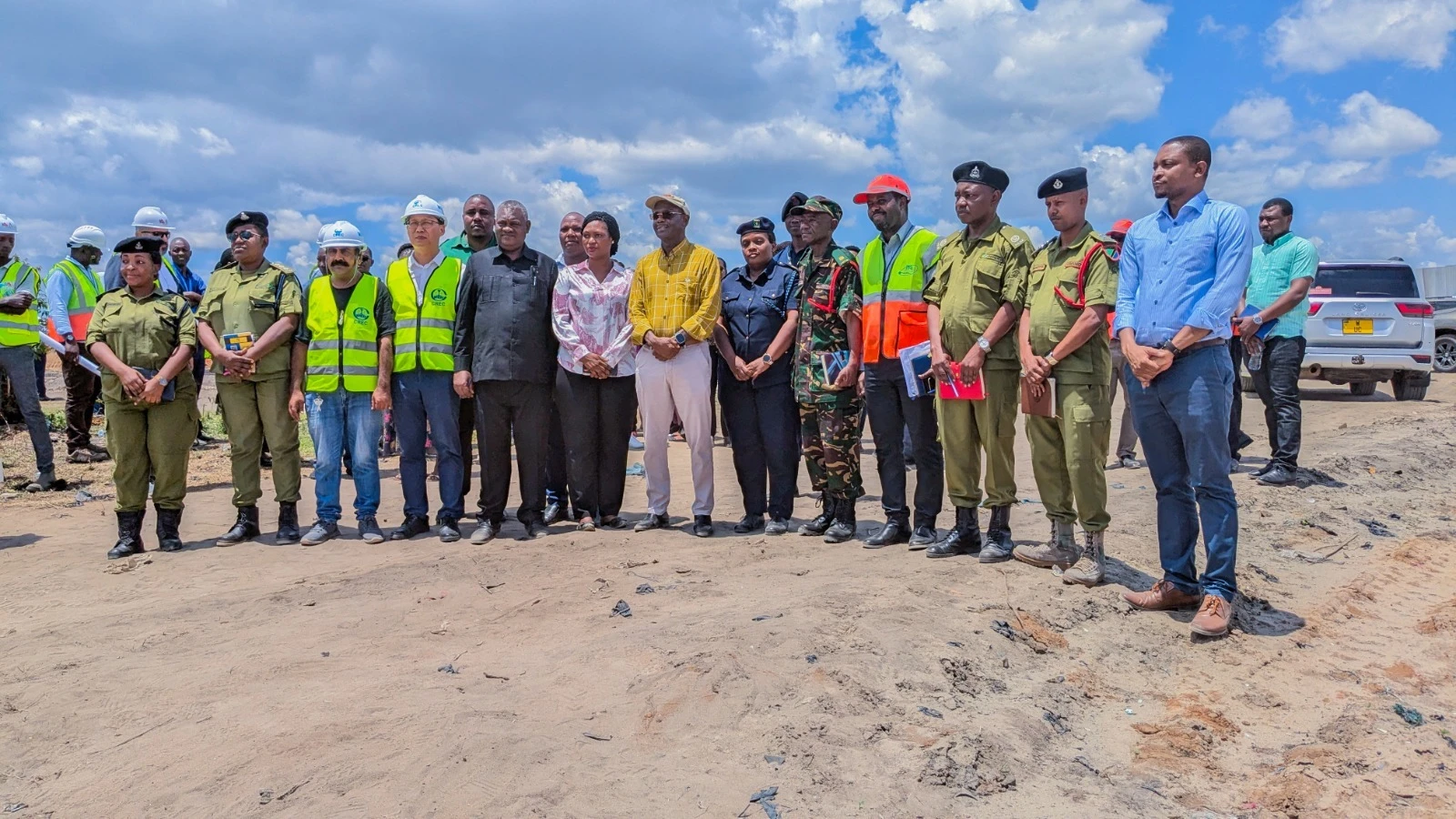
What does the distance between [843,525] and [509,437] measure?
2296 mm

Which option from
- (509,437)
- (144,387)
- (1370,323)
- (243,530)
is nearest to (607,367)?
(509,437)

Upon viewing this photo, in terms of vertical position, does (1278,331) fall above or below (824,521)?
above

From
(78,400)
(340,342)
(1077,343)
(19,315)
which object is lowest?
(78,400)

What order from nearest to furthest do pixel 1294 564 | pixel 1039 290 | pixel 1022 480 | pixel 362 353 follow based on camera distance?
pixel 1039 290, pixel 1294 564, pixel 362 353, pixel 1022 480

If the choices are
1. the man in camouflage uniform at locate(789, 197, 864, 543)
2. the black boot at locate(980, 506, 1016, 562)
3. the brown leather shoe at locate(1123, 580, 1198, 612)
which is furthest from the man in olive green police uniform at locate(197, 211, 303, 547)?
the brown leather shoe at locate(1123, 580, 1198, 612)

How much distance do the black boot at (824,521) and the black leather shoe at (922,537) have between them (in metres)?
0.65

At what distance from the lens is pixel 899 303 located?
5.72 m

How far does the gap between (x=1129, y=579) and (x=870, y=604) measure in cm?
167

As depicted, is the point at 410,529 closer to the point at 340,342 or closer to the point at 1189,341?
the point at 340,342

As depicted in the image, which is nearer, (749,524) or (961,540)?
(961,540)

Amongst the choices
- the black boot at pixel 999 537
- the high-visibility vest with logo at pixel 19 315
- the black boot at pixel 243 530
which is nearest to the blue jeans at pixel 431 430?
the black boot at pixel 243 530

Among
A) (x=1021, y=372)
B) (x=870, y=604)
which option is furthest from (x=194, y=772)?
(x=1021, y=372)

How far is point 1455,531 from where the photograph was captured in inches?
270

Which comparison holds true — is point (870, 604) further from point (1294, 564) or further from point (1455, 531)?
point (1455, 531)
